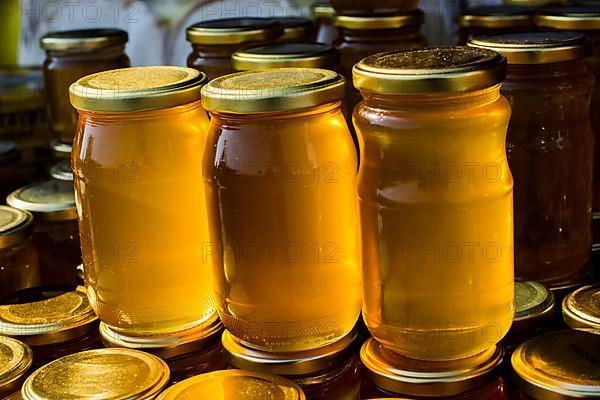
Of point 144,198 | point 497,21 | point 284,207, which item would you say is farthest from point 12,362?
point 497,21

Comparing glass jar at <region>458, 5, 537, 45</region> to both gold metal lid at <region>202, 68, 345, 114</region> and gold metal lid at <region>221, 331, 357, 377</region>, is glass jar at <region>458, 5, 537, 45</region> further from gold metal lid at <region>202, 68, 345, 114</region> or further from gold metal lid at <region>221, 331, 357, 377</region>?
gold metal lid at <region>221, 331, 357, 377</region>

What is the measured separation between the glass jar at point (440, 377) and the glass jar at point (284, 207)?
0.06 meters

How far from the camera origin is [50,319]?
999 millimetres

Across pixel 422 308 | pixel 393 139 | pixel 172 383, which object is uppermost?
pixel 393 139

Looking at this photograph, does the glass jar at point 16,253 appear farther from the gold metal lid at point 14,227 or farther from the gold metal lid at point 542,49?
the gold metal lid at point 542,49

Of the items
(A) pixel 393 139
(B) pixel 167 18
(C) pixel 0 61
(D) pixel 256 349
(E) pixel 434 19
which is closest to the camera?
(A) pixel 393 139

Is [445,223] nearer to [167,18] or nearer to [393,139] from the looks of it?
[393,139]

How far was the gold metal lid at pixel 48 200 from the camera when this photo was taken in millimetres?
1208

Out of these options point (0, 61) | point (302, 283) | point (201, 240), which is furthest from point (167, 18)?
point (302, 283)

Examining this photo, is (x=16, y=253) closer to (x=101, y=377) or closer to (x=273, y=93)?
(x=101, y=377)

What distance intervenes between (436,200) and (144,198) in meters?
Result: 0.29

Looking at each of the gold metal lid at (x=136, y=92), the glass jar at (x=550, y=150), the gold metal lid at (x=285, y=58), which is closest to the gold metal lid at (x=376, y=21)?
the gold metal lid at (x=285, y=58)

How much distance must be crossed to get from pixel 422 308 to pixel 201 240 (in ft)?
0.82

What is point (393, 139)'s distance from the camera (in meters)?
0.75
